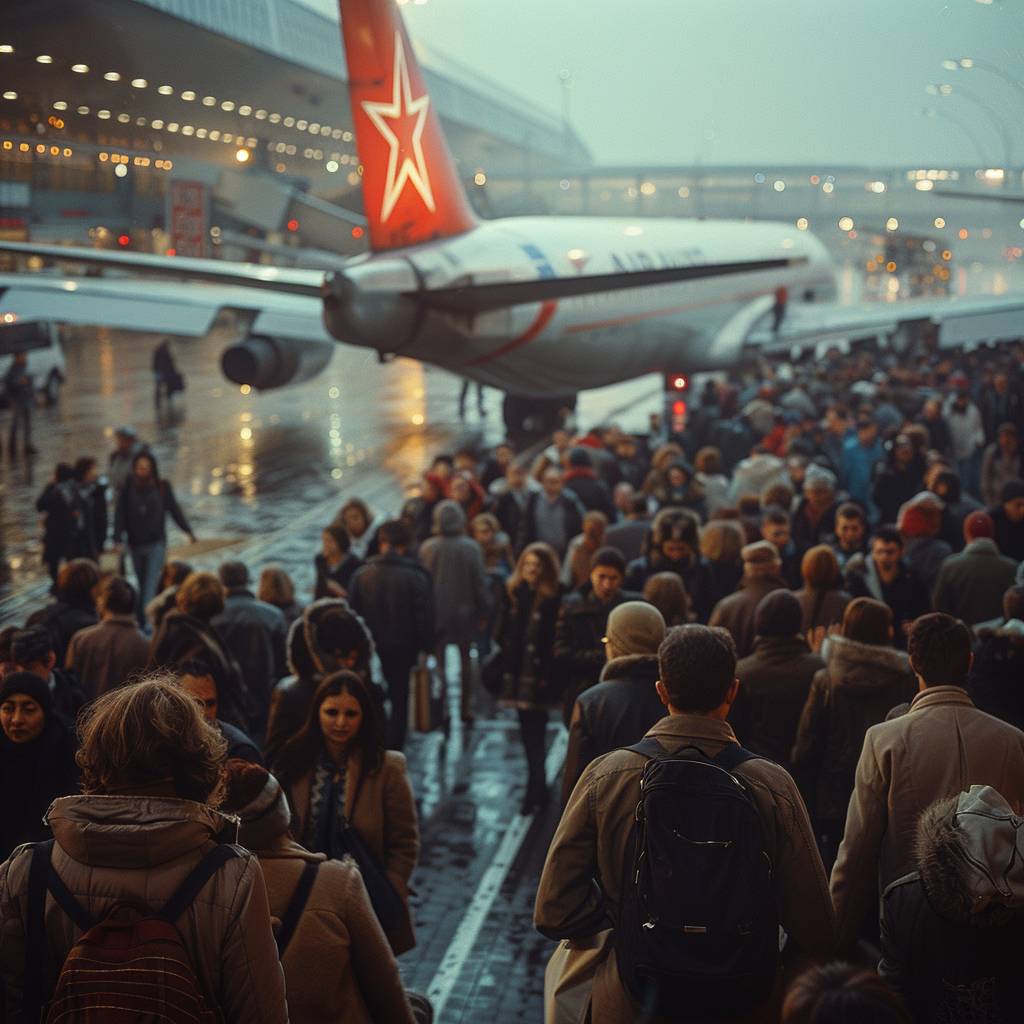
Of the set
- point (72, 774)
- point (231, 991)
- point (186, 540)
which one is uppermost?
point (231, 991)

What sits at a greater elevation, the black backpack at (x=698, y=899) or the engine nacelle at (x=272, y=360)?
the engine nacelle at (x=272, y=360)

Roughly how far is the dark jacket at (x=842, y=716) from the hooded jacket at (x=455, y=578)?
438cm

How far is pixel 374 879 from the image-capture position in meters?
4.64

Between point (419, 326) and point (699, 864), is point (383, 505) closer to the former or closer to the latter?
point (419, 326)

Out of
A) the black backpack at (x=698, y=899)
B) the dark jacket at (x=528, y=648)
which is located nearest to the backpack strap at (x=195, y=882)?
the black backpack at (x=698, y=899)

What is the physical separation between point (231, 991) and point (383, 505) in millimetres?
15444

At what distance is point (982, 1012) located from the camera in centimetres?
315

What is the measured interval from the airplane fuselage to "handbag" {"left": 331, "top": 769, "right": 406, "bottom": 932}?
887cm

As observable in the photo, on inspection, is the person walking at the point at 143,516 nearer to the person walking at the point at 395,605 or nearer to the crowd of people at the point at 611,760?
the crowd of people at the point at 611,760

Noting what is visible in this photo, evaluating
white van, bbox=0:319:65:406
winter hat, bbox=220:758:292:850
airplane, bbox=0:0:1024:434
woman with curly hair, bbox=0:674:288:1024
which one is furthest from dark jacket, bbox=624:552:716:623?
white van, bbox=0:319:65:406

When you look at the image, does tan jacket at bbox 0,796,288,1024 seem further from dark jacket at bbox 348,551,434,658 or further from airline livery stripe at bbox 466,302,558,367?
airline livery stripe at bbox 466,302,558,367

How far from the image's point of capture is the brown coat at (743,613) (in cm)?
747

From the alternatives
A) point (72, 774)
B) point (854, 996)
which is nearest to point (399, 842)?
point (72, 774)

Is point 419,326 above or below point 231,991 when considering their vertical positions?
above
